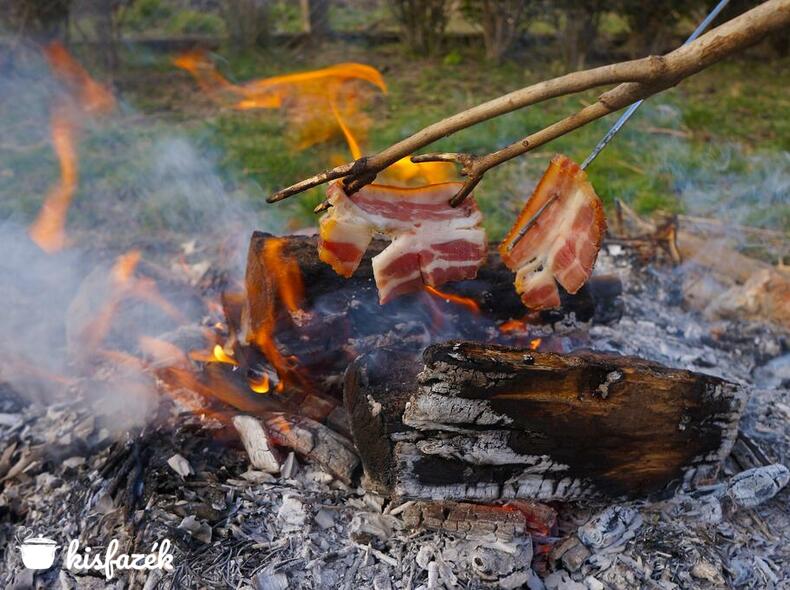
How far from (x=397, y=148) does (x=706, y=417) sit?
1.37 metres

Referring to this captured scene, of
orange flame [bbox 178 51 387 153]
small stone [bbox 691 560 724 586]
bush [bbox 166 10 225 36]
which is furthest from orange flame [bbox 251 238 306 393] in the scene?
bush [bbox 166 10 225 36]

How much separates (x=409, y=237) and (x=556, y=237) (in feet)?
1.80

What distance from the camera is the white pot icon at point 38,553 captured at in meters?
2.33

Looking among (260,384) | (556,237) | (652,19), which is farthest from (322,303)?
(652,19)

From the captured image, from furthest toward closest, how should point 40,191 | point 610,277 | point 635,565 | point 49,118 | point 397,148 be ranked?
1. point 49,118
2. point 40,191
3. point 610,277
4. point 635,565
5. point 397,148

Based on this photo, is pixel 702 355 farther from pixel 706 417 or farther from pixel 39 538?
pixel 39 538

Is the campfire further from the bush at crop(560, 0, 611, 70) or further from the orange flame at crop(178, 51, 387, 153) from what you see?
the bush at crop(560, 0, 611, 70)

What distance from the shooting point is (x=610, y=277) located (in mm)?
3275

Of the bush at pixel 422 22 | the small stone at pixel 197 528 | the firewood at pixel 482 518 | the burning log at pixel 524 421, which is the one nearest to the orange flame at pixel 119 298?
the small stone at pixel 197 528

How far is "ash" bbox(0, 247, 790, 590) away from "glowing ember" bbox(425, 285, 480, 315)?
2.78 ft

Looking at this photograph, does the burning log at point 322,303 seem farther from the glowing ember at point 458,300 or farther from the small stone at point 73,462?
the small stone at point 73,462

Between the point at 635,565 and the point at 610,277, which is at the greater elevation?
the point at 610,277

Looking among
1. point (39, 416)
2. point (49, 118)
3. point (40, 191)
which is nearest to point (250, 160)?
point (40, 191)

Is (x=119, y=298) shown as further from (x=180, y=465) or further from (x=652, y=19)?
(x=652, y=19)
